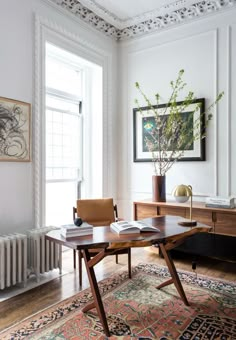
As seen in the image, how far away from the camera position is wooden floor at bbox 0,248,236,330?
2.48m

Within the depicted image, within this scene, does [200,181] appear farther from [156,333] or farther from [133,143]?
[156,333]

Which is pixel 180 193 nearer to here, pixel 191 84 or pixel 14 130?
pixel 191 84

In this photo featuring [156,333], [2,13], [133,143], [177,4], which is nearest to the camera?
[156,333]

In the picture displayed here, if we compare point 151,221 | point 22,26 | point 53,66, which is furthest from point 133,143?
point 22,26

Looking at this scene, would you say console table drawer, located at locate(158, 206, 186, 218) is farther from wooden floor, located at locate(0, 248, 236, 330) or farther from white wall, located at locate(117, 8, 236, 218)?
wooden floor, located at locate(0, 248, 236, 330)

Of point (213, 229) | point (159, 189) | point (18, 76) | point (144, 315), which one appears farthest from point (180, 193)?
point (18, 76)

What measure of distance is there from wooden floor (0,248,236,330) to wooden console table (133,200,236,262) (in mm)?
202

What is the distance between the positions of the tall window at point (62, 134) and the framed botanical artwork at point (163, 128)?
99 cm

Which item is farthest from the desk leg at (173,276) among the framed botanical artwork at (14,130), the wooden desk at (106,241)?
the framed botanical artwork at (14,130)

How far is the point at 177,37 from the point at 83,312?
398cm

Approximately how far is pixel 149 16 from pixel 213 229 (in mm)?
3326

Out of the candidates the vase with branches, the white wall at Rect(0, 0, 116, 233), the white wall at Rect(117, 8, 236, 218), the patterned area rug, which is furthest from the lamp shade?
the white wall at Rect(0, 0, 116, 233)

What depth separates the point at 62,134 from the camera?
4.28m

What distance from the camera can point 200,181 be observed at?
403 centimetres
